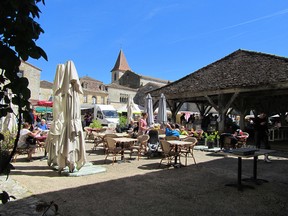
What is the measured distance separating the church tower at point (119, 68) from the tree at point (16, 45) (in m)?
76.9

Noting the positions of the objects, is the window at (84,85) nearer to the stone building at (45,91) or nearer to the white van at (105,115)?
the stone building at (45,91)

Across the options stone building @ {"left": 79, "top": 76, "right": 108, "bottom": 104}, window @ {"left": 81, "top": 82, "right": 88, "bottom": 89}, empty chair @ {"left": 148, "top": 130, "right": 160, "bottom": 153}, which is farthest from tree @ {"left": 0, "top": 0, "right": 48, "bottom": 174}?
window @ {"left": 81, "top": 82, "right": 88, "bottom": 89}

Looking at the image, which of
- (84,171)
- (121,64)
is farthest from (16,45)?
(121,64)

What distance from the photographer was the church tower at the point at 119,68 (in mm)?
78438

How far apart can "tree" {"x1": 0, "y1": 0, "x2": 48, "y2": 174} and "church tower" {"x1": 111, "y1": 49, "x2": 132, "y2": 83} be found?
76.9 m

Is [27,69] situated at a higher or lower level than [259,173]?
higher

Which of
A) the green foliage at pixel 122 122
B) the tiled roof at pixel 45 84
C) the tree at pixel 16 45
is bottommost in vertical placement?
the green foliage at pixel 122 122

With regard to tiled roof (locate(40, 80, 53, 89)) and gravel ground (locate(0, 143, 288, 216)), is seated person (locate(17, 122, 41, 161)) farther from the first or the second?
tiled roof (locate(40, 80, 53, 89))

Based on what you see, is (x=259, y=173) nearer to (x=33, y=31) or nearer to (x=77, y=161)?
(x=77, y=161)

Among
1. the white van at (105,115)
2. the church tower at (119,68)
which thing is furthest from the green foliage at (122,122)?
the church tower at (119,68)

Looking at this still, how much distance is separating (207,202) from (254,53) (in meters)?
12.9

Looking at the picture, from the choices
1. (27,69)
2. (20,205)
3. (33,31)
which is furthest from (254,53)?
(27,69)

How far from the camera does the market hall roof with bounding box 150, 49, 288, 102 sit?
11.8m

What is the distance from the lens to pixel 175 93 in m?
15.7
